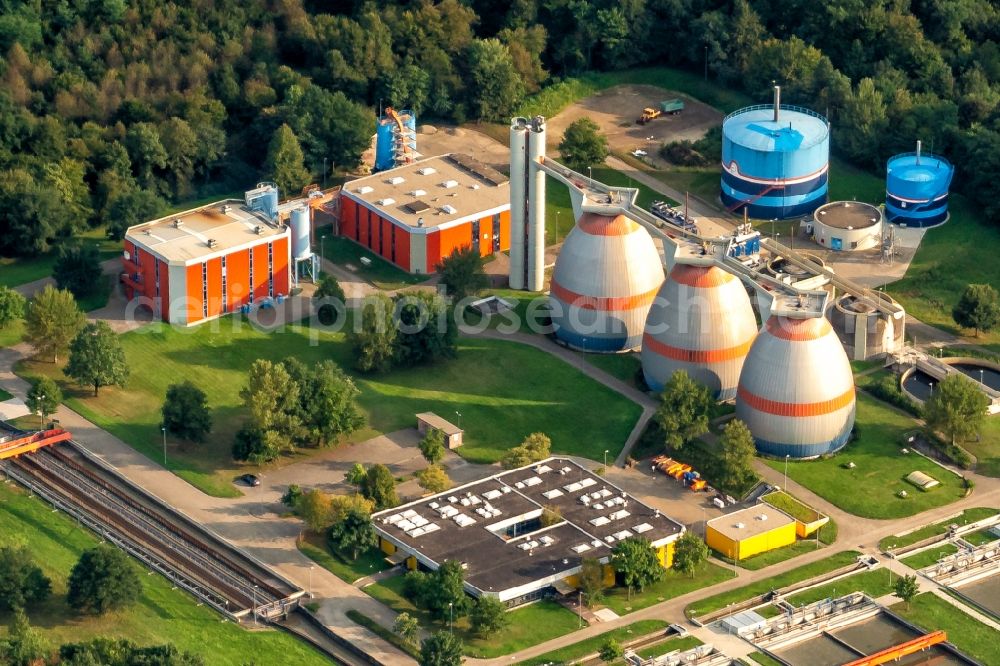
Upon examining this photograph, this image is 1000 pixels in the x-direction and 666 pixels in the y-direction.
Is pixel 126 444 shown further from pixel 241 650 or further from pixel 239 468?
pixel 241 650

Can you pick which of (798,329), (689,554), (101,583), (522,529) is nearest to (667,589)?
(689,554)

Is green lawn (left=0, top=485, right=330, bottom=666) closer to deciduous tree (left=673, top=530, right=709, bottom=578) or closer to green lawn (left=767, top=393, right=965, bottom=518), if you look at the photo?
deciduous tree (left=673, top=530, right=709, bottom=578)

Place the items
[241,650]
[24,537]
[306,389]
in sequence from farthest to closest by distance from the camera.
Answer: [306,389] < [24,537] < [241,650]

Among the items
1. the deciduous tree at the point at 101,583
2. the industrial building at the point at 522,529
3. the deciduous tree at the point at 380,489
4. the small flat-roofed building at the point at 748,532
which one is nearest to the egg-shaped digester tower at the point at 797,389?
the small flat-roofed building at the point at 748,532

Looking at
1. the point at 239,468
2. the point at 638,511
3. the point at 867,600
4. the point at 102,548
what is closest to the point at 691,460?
the point at 638,511

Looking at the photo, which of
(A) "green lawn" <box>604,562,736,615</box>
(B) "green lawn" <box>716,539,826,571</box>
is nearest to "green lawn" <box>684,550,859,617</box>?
(B) "green lawn" <box>716,539,826,571</box>

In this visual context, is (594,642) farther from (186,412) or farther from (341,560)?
(186,412)

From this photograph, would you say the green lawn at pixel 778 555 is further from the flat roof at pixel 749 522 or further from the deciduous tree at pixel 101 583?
the deciduous tree at pixel 101 583
